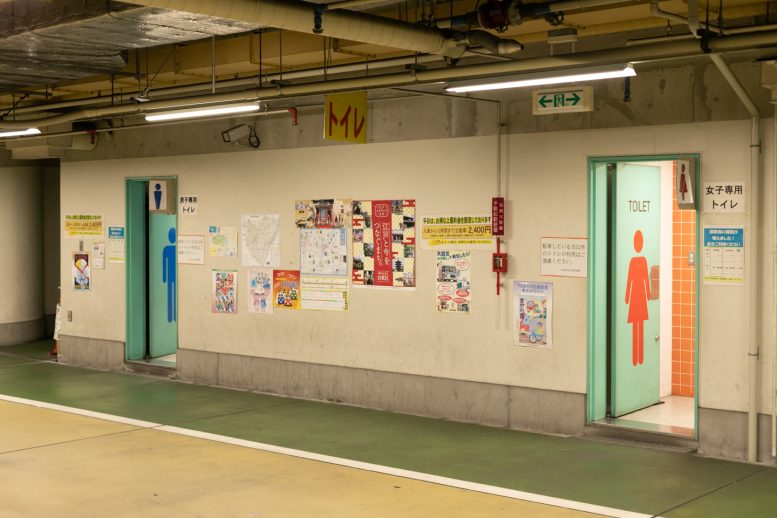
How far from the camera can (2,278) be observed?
596 inches

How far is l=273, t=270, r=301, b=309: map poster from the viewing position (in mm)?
10734

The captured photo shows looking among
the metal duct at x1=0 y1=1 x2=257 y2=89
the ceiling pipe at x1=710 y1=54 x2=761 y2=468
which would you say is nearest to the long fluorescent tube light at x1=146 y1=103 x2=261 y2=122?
the metal duct at x1=0 y1=1 x2=257 y2=89

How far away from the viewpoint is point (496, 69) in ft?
24.3

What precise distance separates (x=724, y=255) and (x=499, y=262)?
2.04m

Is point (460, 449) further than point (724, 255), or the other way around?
point (460, 449)

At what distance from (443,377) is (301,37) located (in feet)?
11.4

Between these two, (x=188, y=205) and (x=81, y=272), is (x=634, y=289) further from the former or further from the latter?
(x=81, y=272)

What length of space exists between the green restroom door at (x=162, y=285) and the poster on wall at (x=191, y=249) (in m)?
1.02

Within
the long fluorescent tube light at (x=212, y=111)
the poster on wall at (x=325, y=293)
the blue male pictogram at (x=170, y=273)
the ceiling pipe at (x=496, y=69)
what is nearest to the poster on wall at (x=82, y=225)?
the blue male pictogram at (x=170, y=273)

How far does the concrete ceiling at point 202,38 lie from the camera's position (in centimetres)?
716

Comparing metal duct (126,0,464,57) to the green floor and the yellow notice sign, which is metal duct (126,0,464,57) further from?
the green floor

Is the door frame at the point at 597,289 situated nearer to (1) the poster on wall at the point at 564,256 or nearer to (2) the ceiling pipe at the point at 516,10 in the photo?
(1) the poster on wall at the point at 564,256

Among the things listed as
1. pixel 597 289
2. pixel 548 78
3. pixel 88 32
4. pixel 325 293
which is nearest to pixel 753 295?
pixel 597 289

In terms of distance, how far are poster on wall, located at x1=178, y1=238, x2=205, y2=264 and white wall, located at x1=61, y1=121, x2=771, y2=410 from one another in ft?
0.33
